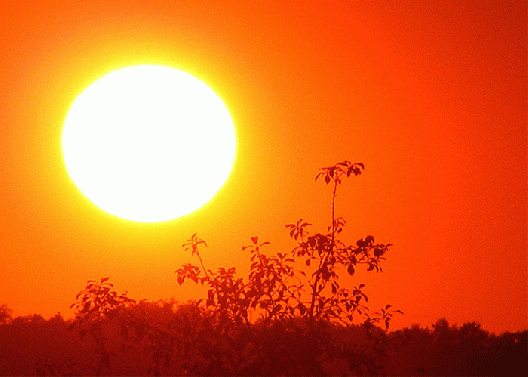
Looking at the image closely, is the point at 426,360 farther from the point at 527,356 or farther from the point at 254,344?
the point at 254,344

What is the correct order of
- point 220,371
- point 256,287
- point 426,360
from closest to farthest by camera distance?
point 220,371, point 256,287, point 426,360

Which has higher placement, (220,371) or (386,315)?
(386,315)

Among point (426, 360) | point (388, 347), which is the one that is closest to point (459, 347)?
point (426, 360)

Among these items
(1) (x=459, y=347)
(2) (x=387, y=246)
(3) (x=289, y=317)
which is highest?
(1) (x=459, y=347)

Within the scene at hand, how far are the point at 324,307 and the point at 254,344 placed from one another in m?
1.26

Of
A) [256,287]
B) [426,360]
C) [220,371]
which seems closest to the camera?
[220,371]

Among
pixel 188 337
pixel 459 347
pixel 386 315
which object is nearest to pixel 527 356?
pixel 459 347

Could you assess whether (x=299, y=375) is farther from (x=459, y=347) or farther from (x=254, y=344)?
(x=459, y=347)

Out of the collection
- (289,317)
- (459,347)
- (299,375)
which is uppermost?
(459,347)

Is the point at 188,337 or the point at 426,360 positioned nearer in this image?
the point at 188,337

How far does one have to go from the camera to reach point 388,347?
1287 centimetres

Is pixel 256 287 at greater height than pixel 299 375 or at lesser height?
greater

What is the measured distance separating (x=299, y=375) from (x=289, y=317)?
883mm

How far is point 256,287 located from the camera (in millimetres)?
12648
